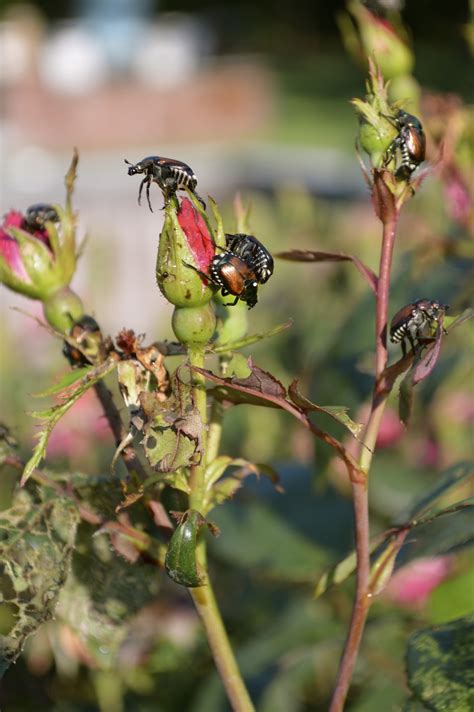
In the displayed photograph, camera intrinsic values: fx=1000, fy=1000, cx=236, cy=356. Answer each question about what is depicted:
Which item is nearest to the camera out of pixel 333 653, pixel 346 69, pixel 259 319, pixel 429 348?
pixel 429 348

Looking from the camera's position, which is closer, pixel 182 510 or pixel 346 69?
pixel 182 510

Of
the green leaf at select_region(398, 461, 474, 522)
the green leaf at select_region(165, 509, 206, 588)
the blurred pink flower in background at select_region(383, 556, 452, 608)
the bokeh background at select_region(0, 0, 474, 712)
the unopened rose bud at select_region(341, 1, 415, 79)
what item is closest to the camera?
the green leaf at select_region(165, 509, 206, 588)

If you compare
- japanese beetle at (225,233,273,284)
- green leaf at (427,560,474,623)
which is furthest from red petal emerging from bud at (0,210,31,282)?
green leaf at (427,560,474,623)

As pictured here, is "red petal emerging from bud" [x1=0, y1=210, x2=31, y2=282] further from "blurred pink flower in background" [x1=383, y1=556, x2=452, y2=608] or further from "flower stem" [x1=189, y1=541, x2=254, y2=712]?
"blurred pink flower in background" [x1=383, y1=556, x2=452, y2=608]

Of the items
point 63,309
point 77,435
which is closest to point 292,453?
point 77,435

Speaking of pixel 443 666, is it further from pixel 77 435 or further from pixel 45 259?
pixel 77 435

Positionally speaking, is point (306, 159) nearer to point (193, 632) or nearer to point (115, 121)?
point (115, 121)

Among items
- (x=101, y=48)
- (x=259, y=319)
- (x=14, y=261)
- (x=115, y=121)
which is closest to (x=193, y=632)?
(x=14, y=261)
